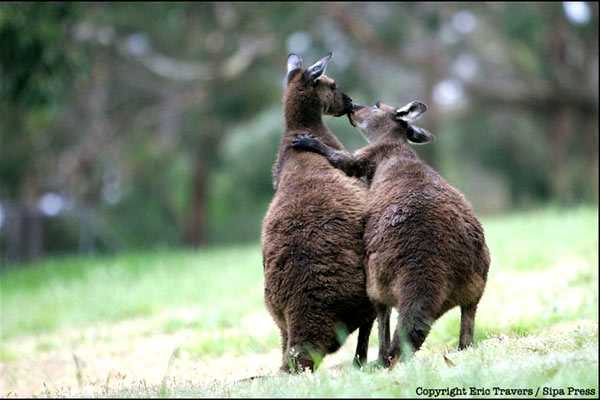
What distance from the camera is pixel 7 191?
A: 24844mm

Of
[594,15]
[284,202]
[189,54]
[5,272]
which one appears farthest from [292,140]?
[189,54]

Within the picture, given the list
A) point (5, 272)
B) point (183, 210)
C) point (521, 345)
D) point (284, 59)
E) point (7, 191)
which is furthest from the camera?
point (183, 210)

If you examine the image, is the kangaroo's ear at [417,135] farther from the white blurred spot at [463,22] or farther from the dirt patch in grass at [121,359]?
the white blurred spot at [463,22]

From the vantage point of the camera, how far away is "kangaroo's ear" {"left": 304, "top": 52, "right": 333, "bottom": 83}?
22.9ft

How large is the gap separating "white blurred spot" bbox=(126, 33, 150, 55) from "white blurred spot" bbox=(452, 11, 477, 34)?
29.0 feet

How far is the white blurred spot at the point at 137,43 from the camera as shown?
2395 cm

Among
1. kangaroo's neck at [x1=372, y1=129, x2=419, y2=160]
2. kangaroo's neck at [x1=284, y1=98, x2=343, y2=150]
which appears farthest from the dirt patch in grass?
kangaroo's neck at [x1=284, y1=98, x2=343, y2=150]

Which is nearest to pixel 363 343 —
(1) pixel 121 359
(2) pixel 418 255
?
(2) pixel 418 255

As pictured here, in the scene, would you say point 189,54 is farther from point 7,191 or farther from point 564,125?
point 564,125

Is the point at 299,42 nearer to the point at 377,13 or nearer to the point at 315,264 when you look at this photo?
the point at 377,13

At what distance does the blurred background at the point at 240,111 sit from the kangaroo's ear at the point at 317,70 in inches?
329

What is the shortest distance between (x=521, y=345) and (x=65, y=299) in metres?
11.7

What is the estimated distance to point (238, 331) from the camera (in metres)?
9.59

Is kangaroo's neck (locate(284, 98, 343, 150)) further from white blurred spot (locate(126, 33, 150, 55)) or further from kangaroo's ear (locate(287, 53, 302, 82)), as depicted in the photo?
white blurred spot (locate(126, 33, 150, 55))
